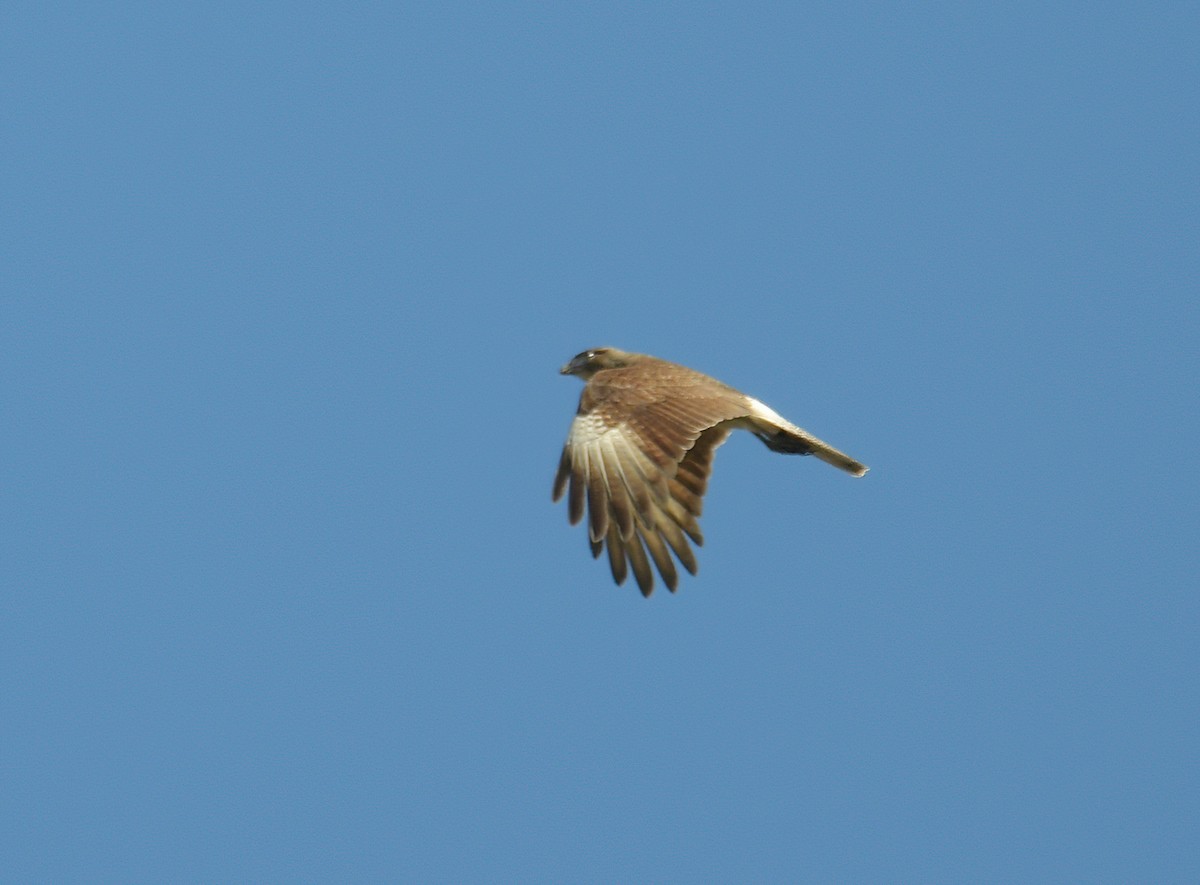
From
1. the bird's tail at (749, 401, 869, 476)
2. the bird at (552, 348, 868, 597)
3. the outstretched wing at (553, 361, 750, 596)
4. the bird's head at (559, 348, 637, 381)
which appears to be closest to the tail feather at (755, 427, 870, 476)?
the bird's tail at (749, 401, 869, 476)

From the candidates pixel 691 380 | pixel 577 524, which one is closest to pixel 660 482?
pixel 577 524

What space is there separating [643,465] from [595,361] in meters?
4.12

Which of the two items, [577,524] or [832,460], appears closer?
[577,524]

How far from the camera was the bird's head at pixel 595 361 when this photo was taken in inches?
631

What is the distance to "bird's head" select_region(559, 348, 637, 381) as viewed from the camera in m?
16.0

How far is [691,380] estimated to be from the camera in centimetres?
1419

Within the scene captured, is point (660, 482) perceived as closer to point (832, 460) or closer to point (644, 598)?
point (644, 598)

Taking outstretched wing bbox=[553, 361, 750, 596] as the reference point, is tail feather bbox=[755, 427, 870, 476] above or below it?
above

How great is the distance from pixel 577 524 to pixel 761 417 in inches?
99.3

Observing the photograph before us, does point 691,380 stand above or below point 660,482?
above

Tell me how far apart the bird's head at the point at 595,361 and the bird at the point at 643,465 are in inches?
82.4

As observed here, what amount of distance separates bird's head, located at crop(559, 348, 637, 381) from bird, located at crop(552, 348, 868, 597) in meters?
2.09

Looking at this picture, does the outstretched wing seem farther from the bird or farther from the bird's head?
the bird's head

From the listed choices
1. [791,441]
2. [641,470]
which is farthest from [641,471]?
[791,441]
